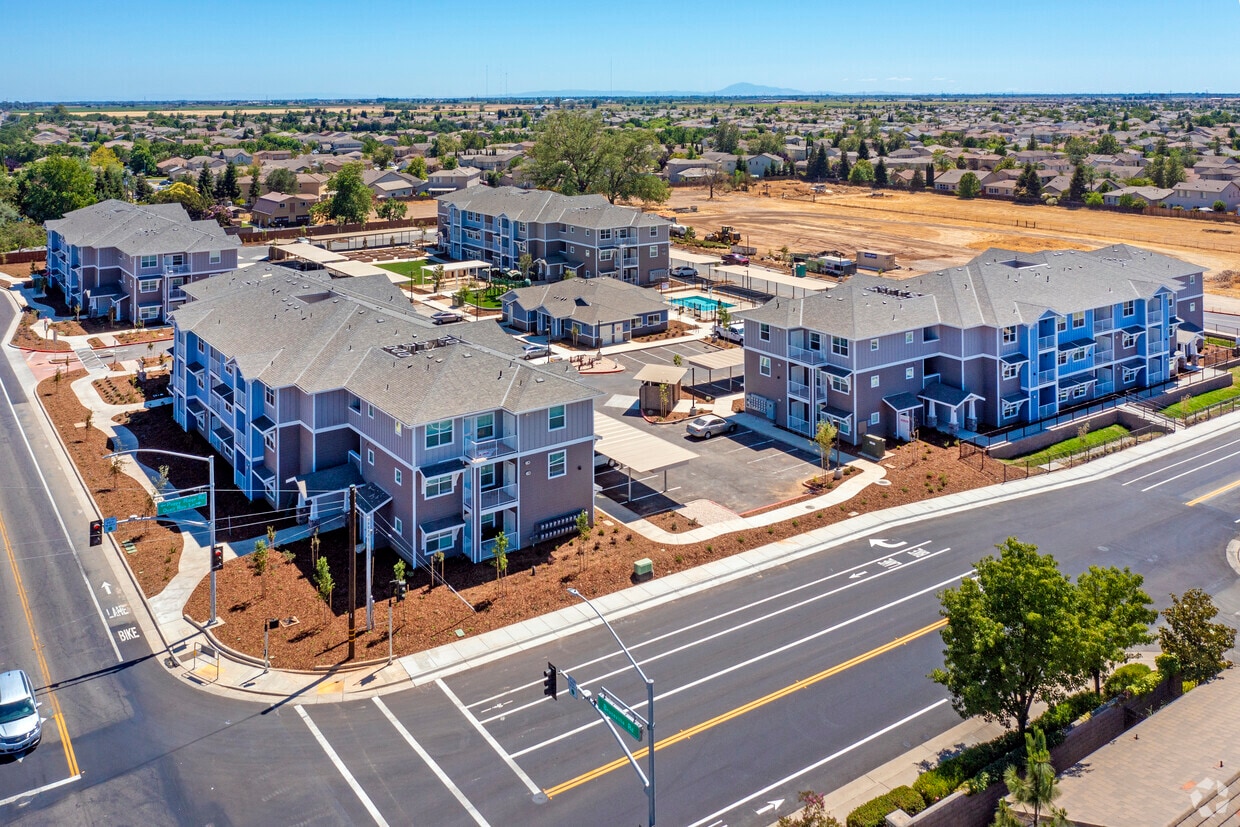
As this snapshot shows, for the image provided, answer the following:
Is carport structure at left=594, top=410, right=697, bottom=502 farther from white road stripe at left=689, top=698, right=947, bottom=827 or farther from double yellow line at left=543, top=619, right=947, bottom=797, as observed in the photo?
white road stripe at left=689, top=698, right=947, bottom=827

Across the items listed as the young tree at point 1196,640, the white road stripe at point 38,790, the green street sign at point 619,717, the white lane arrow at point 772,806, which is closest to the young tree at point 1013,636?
the young tree at point 1196,640

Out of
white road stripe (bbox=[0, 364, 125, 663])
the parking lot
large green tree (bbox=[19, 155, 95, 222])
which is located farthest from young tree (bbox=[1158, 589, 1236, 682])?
large green tree (bbox=[19, 155, 95, 222])

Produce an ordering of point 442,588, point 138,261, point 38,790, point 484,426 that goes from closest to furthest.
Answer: point 38,790
point 442,588
point 484,426
point 138,261

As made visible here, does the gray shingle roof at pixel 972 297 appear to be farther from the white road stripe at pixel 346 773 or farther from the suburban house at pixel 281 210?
the suburban house at pixel 281 210

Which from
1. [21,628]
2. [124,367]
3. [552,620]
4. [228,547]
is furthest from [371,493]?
[124,367]

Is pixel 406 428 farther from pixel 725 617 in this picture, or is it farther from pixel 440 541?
pixel 725 617

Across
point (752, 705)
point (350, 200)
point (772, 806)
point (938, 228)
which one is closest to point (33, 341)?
point (350, 200)
